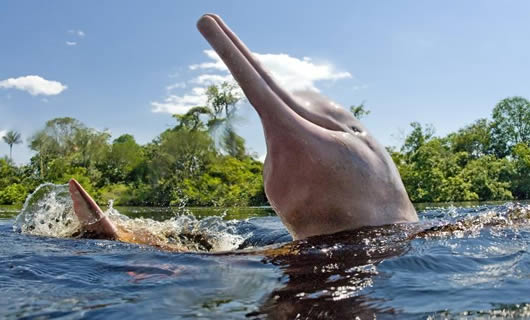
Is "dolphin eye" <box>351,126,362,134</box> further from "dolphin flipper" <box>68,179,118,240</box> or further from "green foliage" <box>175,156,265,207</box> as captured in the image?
"green foliage" <box>175,156,265,207</box>

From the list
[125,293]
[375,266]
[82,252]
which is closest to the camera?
[125,293]

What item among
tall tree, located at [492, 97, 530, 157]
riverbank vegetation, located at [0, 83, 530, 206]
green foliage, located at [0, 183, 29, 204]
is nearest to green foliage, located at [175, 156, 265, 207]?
riverbank vegetation, located at [0, 83, 530, 206]

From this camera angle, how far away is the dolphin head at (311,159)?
9.75 ft

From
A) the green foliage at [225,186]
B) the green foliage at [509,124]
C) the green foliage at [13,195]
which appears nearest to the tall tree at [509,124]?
the green foliage at [509,124]

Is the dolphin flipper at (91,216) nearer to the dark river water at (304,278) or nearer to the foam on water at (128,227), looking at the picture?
the foam on water at (128,227)

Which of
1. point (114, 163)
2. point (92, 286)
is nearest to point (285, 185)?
point (92, 286)

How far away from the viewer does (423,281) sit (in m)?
2.36

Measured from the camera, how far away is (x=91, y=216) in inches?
176

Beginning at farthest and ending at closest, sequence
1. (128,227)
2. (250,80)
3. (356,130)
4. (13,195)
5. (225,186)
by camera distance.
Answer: (225,186), (13,195), (128,227), (356,130), (250,80)

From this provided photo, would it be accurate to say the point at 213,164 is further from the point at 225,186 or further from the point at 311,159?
the point at 311,159

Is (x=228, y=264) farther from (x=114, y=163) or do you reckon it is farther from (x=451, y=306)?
(x=114, y=163)

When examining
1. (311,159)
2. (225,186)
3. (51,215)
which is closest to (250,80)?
(311,159)

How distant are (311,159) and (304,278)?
853mm

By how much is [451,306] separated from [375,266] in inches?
25.3
